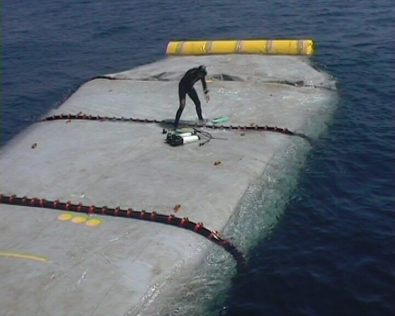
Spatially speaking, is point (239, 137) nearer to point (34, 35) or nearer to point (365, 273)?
point (365, 273)

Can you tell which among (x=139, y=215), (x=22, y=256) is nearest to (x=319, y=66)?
(x=139, y=215)

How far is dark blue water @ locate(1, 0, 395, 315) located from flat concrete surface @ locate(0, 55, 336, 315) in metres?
1.46

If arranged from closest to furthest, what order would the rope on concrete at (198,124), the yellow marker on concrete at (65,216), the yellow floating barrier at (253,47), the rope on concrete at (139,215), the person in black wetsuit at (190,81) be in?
the rope on concrete at (139,215)
the yellow marker on concrete at (65,216)
the person in black wetsuit at (190,81)
the rope on concrete at (198,124)
the yellow floating barrier at (253,47)

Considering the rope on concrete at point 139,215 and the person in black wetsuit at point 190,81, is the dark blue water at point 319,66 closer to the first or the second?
the rope on concrete at point 139,215

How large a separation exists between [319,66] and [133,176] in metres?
16.0

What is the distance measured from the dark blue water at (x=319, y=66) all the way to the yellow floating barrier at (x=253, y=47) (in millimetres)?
1533

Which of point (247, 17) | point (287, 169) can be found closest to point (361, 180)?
point (287, 169)

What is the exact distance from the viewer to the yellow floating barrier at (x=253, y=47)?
30.7 metres

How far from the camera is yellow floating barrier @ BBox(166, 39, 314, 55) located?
30.7 metres

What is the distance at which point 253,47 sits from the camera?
1228 inches

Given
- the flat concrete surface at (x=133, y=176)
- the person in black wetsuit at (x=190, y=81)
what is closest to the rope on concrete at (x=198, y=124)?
→ the flat concrete surface at (x=133, y=176)

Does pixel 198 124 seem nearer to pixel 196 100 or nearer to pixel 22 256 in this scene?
pixel 196 100

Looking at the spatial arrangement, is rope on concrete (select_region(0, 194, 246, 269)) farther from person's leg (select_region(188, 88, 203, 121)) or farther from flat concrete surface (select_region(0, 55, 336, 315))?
person's leg (select_region(188, 88, 203, 121))

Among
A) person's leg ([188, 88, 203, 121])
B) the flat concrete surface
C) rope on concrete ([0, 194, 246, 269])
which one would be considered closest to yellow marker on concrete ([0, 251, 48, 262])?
the flat concrete surface
